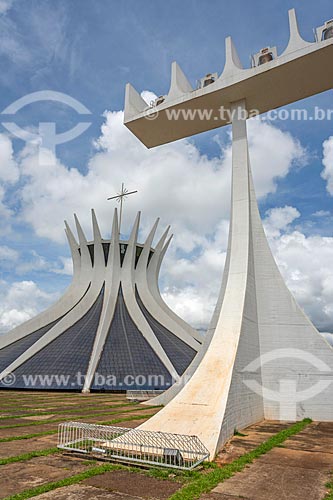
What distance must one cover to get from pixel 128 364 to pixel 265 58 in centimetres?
1990

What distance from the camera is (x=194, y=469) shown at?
6340 millimetres

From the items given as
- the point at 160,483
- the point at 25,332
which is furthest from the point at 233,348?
the point at 25,332

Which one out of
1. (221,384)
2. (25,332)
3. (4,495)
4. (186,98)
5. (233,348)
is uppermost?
(186,98)

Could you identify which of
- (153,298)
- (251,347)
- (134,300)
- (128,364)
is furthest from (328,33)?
(153,298)

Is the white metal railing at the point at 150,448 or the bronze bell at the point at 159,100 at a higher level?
the bronze bell at the point at 159,100

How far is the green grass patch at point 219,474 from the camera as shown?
527 centimetres

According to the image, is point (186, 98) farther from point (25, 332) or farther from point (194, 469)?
point (25, 332)

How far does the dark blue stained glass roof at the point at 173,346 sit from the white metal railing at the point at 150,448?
18224 millimetres

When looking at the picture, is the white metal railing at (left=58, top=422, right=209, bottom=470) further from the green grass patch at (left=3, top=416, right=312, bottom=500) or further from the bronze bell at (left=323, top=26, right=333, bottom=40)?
the bronze bell at (left=323, top=26, right=333, bottom=40)

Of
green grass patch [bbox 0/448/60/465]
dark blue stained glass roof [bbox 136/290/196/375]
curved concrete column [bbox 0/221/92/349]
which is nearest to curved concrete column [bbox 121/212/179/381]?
dark blue stained glass roof [bbox 136/290/196/375]

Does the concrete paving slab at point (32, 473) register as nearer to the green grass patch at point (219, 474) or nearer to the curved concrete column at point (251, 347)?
the green grass patch at point (219, 474)

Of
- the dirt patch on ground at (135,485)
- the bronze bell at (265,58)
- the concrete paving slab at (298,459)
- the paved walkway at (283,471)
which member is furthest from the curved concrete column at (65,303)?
the concrete paving slab at (298,459)

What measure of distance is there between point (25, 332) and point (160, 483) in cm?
2680

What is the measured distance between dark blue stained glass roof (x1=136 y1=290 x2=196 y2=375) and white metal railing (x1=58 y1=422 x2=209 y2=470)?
717 inches
